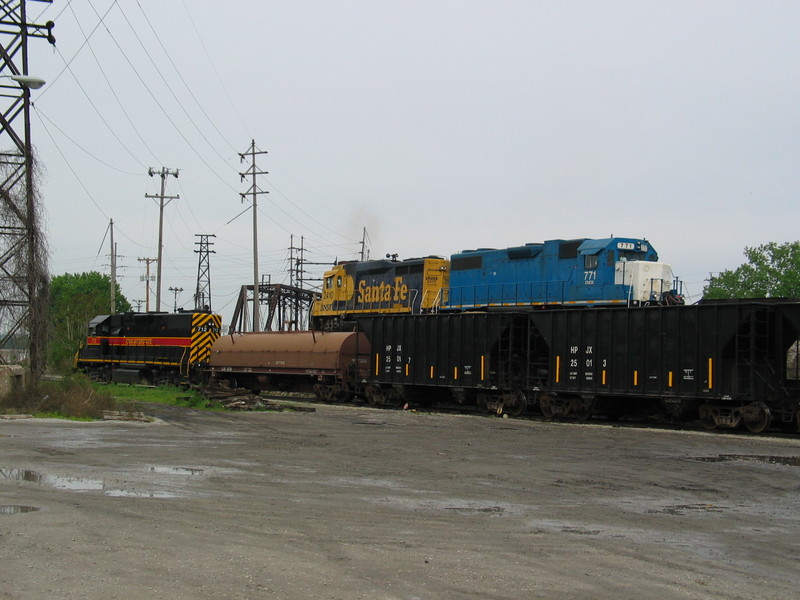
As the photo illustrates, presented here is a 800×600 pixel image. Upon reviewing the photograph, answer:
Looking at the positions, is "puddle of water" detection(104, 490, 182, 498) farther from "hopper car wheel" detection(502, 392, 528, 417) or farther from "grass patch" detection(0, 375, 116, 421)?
"hopper car wheel" detection(502, 392, 528, 417)

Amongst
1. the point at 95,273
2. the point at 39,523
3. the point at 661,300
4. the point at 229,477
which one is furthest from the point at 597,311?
the point at 95,273

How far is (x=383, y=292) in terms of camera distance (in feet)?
118

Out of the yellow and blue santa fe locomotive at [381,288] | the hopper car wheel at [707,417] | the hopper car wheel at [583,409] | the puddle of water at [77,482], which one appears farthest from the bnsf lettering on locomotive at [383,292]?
the puddle of water at [77,482]

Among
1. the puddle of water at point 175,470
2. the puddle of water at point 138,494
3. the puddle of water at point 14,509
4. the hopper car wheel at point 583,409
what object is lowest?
the puddle of water at point 175,470

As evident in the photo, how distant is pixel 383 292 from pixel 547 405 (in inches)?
405

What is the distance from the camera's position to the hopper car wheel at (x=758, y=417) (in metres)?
22.5

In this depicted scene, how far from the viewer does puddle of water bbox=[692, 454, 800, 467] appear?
16.3 meters

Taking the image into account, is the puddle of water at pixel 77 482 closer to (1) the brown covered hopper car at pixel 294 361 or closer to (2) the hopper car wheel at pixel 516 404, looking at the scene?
(2) the hopper car wheel at pixel 516 404

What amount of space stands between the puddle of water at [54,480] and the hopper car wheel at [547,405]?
18.7 meters

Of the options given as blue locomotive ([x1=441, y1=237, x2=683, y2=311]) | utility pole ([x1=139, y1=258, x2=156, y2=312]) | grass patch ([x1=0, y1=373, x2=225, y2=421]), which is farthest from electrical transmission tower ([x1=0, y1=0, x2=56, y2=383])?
utility pole ([x1=139, y1=258, x2=156, y2=312])

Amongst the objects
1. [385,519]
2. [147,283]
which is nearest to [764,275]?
[147,283]

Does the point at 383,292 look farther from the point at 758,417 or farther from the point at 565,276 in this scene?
the point at 758,417

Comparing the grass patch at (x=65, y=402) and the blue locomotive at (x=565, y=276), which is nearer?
the grass patch at (x=65, y=402)

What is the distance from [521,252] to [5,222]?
16.4 m
